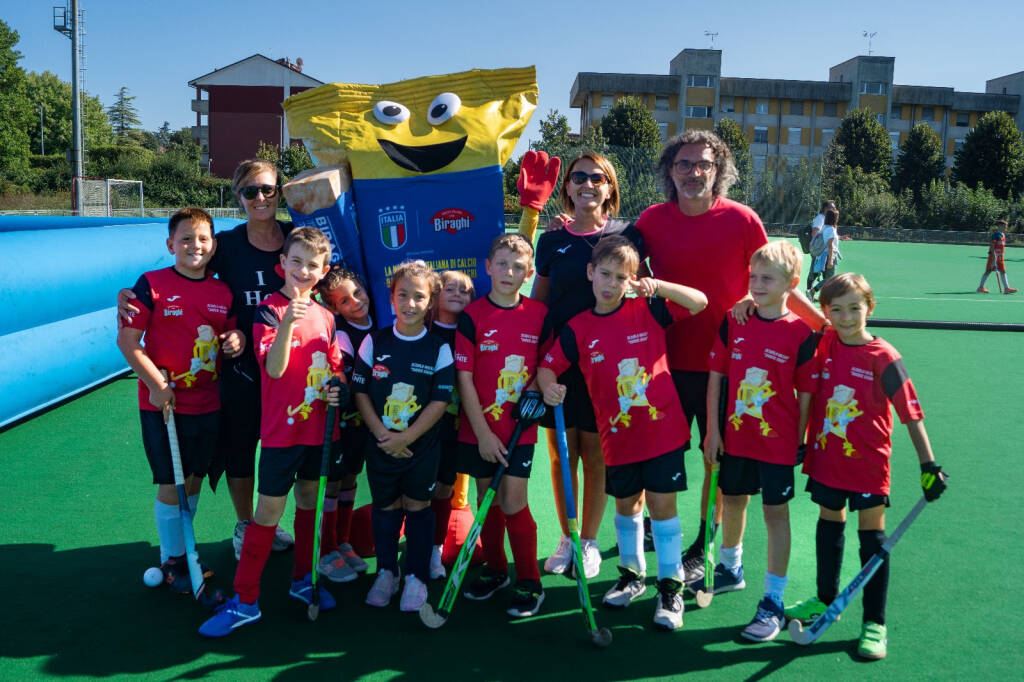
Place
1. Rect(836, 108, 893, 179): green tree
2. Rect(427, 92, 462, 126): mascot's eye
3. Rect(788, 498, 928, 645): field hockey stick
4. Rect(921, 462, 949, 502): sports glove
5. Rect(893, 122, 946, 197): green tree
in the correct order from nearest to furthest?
1. Rect(921, 462, 949, 502): sports glove
2. Rect(788, 498, 928, 645): field hockey stick
3. Rect(427, 92, 462, 126): mascot's eye
4. Rect(893, 122, 946, 197): green tree
5. Rect(836, 108, 893, 179): green tree

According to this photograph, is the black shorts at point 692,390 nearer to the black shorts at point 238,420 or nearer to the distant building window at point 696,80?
the black shorts at point 238,420

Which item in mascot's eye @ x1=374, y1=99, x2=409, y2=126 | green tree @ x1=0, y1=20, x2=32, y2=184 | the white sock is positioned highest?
green tree @ x1=0, y1=20, x2=32, y2=184

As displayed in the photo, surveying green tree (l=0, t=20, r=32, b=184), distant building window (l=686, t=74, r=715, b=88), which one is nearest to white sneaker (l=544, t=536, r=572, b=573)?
green tree (l=0, t=20, r=32, b=184)

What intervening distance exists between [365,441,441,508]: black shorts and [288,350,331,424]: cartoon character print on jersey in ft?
0.98

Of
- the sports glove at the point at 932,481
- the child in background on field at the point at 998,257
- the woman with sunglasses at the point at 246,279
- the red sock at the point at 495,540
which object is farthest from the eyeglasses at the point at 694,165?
the child in background on field at the point at 998,257

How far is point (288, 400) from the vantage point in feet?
10.3

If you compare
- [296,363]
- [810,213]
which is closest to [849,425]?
[296,363]

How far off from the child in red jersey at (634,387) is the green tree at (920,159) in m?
51.2

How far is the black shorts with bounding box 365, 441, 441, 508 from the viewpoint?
321 centimetres

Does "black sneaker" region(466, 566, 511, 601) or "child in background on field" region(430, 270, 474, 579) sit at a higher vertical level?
"child in background on field" region(430, 270, 474, 579)

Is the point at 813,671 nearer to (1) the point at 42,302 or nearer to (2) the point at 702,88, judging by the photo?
(1) the point at 42,302

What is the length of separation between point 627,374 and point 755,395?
52 centimetres

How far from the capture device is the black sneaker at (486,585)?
3367 millimetres

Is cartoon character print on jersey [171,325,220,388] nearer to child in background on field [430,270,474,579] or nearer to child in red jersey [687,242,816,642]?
child in background on field [430,270,474,579]
